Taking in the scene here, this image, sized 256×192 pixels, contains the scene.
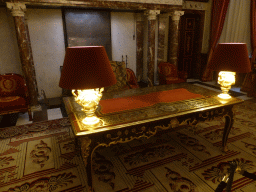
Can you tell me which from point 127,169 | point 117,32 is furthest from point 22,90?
point 117,32

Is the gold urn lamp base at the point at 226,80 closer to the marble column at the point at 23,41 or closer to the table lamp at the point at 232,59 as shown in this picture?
the table lamp at the point at 232,59

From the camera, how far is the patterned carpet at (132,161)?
215 centimetres

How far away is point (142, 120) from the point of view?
1.98m

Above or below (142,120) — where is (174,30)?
above

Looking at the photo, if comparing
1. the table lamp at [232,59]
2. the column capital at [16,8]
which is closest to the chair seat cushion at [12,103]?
the column capital at [16,8]

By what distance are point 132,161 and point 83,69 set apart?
154 centimetres

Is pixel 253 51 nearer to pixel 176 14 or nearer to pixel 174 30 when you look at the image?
pixel 174 30

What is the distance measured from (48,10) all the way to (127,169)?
4.78 meters

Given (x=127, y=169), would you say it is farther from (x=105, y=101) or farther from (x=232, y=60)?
(x=232, y=60)

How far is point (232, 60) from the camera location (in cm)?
231

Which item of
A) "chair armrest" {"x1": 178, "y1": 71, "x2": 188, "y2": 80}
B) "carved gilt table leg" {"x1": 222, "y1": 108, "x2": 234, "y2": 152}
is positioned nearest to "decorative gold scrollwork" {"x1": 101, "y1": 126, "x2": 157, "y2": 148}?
"carved gilt table leg" {"x1": 222, "y1": 108, "x2": 234, "y2": 152}

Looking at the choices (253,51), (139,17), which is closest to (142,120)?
(139,17)

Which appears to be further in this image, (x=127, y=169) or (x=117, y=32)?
(x=117, y=32)

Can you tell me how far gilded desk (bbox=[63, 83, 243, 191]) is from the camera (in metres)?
1.83
